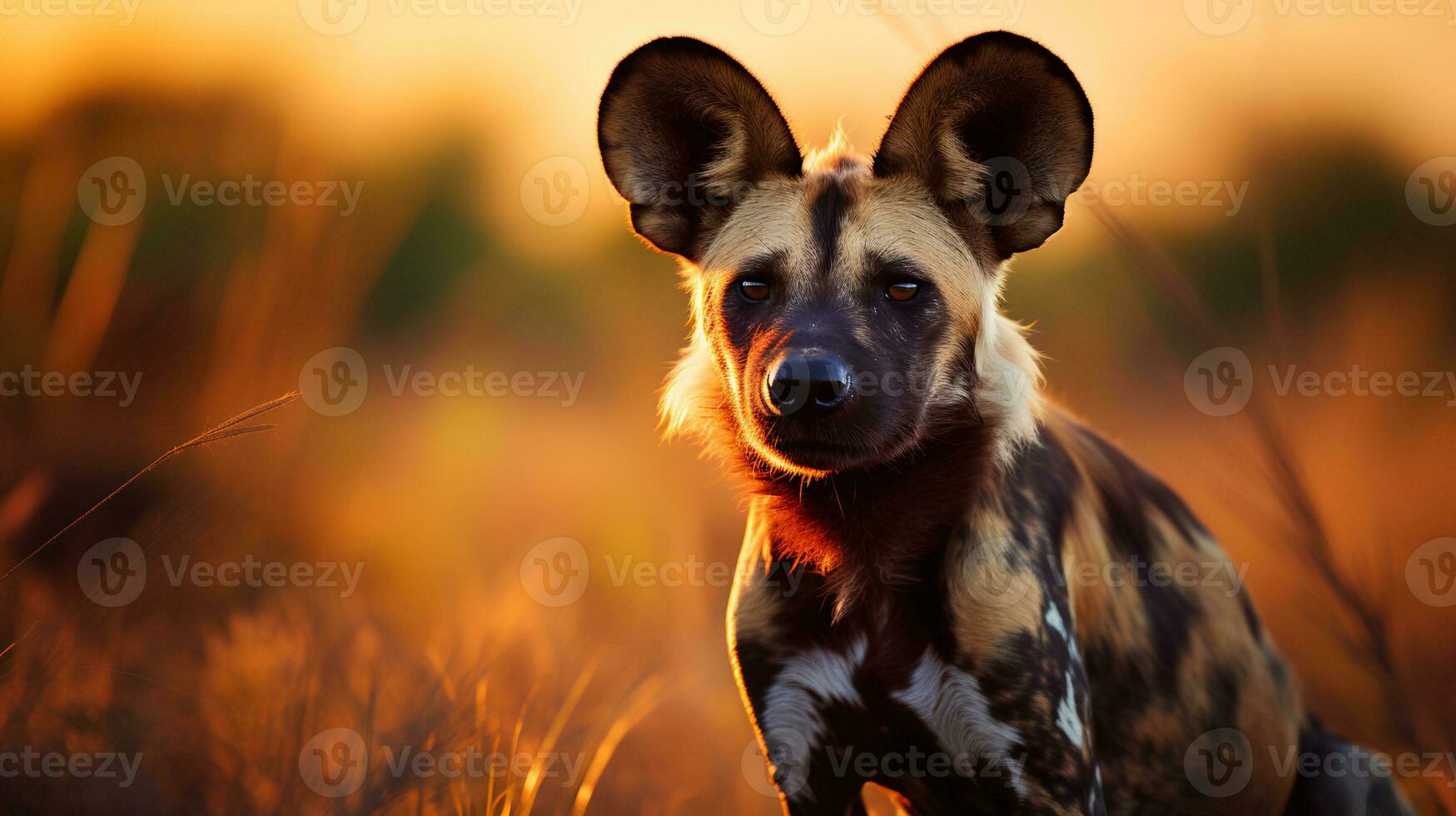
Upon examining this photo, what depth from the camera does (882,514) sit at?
287 cm

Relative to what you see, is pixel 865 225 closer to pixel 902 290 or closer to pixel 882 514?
pixel 902 290

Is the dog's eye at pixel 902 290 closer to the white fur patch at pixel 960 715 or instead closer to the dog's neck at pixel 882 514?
the dog's neck at pixel 882 514

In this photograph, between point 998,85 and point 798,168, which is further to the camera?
point 798,168

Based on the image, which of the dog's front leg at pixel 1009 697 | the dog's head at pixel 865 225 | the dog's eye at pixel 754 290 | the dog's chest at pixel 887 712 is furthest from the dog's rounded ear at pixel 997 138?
the dog's chest at pixel 887 712

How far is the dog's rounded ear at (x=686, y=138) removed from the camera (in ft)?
9.46

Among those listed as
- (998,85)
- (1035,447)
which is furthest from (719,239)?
(1035,447)

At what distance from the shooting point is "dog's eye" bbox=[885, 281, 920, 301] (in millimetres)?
2840

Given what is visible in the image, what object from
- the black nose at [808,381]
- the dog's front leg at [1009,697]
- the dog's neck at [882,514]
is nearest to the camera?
the black nose at [808,381]

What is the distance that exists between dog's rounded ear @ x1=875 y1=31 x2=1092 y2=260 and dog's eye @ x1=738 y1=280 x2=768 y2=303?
445 mm

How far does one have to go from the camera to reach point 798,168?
119 inches

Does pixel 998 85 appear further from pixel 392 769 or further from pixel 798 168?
pixel 392 769

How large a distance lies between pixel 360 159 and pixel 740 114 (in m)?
2.08

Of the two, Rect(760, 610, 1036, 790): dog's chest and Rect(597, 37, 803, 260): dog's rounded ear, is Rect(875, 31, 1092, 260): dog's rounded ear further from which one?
Rect(760, 610, 1036, 790): dog's chest

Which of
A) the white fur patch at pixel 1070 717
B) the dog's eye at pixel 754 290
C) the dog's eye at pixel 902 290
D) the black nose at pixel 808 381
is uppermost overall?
the dog's eye at pixel 902 290
